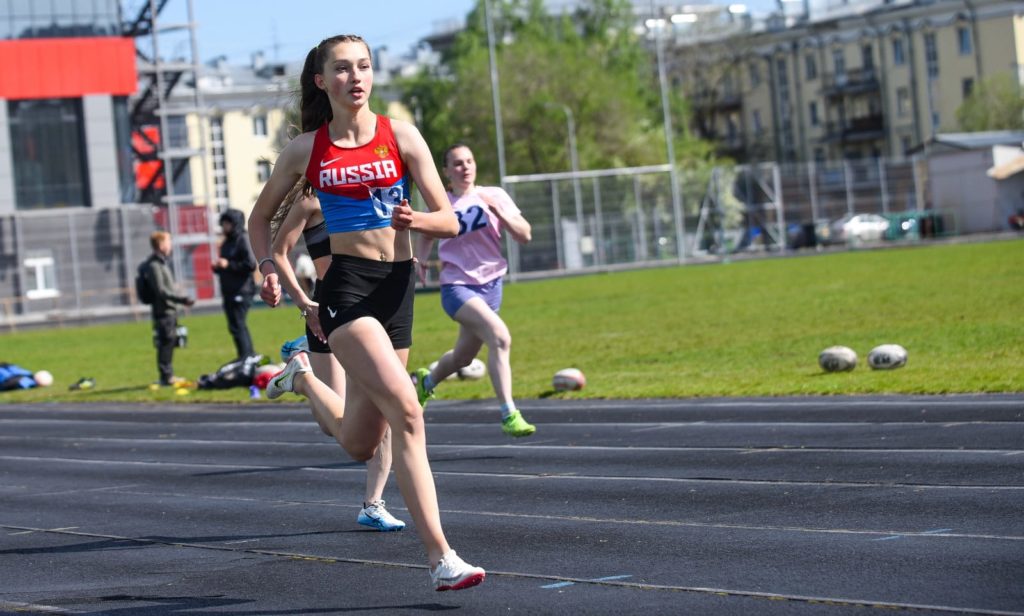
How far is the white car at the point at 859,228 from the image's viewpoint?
71.9 meters

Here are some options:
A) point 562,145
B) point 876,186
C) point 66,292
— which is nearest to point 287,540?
point 66,292

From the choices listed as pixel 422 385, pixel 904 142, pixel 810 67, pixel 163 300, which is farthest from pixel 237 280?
pixel 810 67

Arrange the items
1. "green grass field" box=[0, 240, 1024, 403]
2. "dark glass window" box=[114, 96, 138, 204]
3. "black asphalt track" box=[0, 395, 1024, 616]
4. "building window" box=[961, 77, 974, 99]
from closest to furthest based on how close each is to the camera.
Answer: "black asphalt track" box=[0, 395, 1024, 616]
"green grass field" box=[0, 240, 1024, 403]
"dark glass window" box=[114, 96, 138, 204]
"building window" box=[961, 77, 974, 99]

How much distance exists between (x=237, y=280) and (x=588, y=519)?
45.0 ft

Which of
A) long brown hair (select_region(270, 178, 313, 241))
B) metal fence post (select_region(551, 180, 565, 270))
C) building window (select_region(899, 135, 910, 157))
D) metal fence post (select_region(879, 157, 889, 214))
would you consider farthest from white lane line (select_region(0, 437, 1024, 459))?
building window (select_region(899, 135, 910, 157))

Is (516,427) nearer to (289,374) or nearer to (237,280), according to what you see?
(289,374)

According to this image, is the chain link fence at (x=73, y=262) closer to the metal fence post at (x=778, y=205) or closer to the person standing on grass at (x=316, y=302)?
the metal fence post at (x=778, y=205)

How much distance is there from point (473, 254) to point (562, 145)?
7526cm

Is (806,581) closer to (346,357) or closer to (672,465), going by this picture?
(346,357)

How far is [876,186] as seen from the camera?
75.5 m

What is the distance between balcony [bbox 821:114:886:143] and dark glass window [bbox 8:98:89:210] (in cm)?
5405

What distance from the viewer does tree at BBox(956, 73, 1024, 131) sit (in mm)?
87750

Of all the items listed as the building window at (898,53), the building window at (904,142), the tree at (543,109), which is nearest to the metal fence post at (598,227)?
the tree at (543,109)

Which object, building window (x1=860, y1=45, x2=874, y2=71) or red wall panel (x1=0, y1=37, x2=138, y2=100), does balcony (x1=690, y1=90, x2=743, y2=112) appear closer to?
building window (x1=860, y1=45, x2=874, y2=71)
